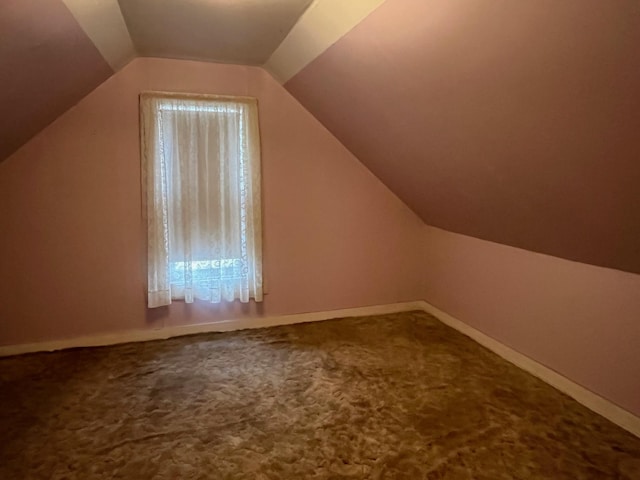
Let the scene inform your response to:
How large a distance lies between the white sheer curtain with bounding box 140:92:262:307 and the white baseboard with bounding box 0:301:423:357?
251 millimetres

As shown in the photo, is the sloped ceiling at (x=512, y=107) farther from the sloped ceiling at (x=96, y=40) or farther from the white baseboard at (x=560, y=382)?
the white baseboard at (x=560, y=382)

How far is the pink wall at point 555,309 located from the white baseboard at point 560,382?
35 mm

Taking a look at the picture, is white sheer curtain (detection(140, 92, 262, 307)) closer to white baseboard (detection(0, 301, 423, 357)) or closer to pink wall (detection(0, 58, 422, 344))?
pink wall (detection(0, 58, 422, 344))

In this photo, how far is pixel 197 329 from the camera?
3557 millimetres

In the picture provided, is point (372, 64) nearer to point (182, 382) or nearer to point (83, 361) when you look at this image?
point (182, 382)

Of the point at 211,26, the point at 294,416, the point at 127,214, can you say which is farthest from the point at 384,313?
the point at 211,26

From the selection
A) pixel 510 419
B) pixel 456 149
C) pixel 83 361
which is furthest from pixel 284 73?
pixel 510 419

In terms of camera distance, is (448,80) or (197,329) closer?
(448,80)

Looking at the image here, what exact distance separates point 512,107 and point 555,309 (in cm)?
150

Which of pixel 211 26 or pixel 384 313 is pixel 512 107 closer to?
pixel 211 26

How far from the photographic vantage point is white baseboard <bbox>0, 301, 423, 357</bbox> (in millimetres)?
3221

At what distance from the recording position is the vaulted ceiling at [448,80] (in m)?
1.41

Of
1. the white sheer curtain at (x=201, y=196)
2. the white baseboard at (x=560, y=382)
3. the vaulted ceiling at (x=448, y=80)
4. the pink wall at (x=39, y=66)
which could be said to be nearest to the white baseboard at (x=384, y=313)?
the white baseboard at (x=560, y=382)

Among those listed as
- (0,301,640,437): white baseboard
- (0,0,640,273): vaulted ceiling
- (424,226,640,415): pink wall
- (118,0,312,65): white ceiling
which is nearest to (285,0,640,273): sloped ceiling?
(0,0,640,273): vaulted ceiling
